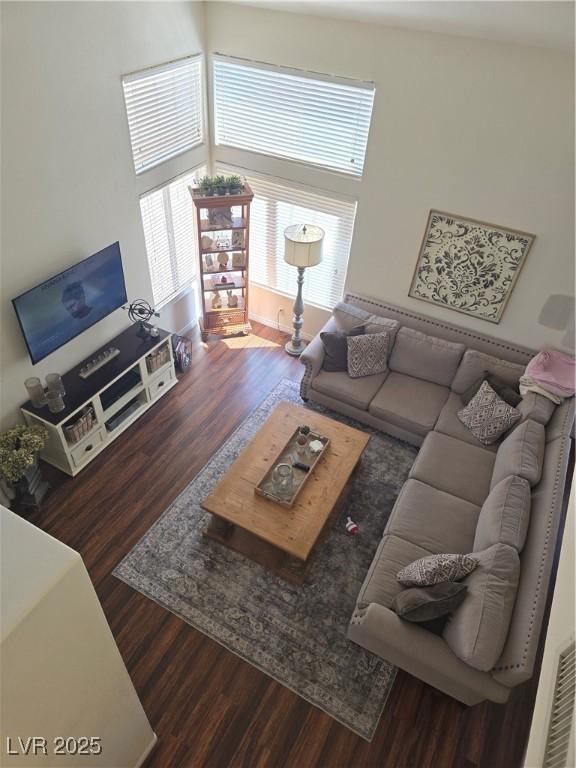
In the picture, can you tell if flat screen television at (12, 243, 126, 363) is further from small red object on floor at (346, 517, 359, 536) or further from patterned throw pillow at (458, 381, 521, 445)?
patterned throw pillow at (458, 381, 521, 445)

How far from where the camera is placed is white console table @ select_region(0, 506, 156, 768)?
170 cm

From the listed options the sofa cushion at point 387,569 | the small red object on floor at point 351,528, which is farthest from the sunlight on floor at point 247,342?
the sofa cushion at point 387,569

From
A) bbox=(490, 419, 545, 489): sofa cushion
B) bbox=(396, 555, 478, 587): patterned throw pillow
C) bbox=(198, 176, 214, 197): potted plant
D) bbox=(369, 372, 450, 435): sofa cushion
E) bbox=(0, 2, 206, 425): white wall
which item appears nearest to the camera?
bbox=(396, 555, 478, 587): patterned throw pillow

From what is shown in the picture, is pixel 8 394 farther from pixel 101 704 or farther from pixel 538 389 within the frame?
pixel 538 389

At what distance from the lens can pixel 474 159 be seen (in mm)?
4430

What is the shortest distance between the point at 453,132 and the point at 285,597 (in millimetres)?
4014

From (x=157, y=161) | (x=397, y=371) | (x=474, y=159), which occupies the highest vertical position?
(x=474, y=159)

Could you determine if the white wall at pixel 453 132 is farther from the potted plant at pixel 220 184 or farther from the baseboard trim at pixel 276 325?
the baseboard trim at pixel 276 325

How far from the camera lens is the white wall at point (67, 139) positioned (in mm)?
3518

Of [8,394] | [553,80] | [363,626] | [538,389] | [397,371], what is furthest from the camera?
[397,371]

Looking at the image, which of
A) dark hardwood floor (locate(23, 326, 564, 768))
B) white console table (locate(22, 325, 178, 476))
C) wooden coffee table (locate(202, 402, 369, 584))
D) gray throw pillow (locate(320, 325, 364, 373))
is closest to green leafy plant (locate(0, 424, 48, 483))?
white console table (locate(22, 325, 178, 476))

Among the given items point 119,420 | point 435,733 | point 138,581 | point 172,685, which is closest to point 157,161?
point 119,420

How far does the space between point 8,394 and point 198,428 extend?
1744 mm

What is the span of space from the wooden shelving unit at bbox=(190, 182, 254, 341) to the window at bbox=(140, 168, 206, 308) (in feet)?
0.62
